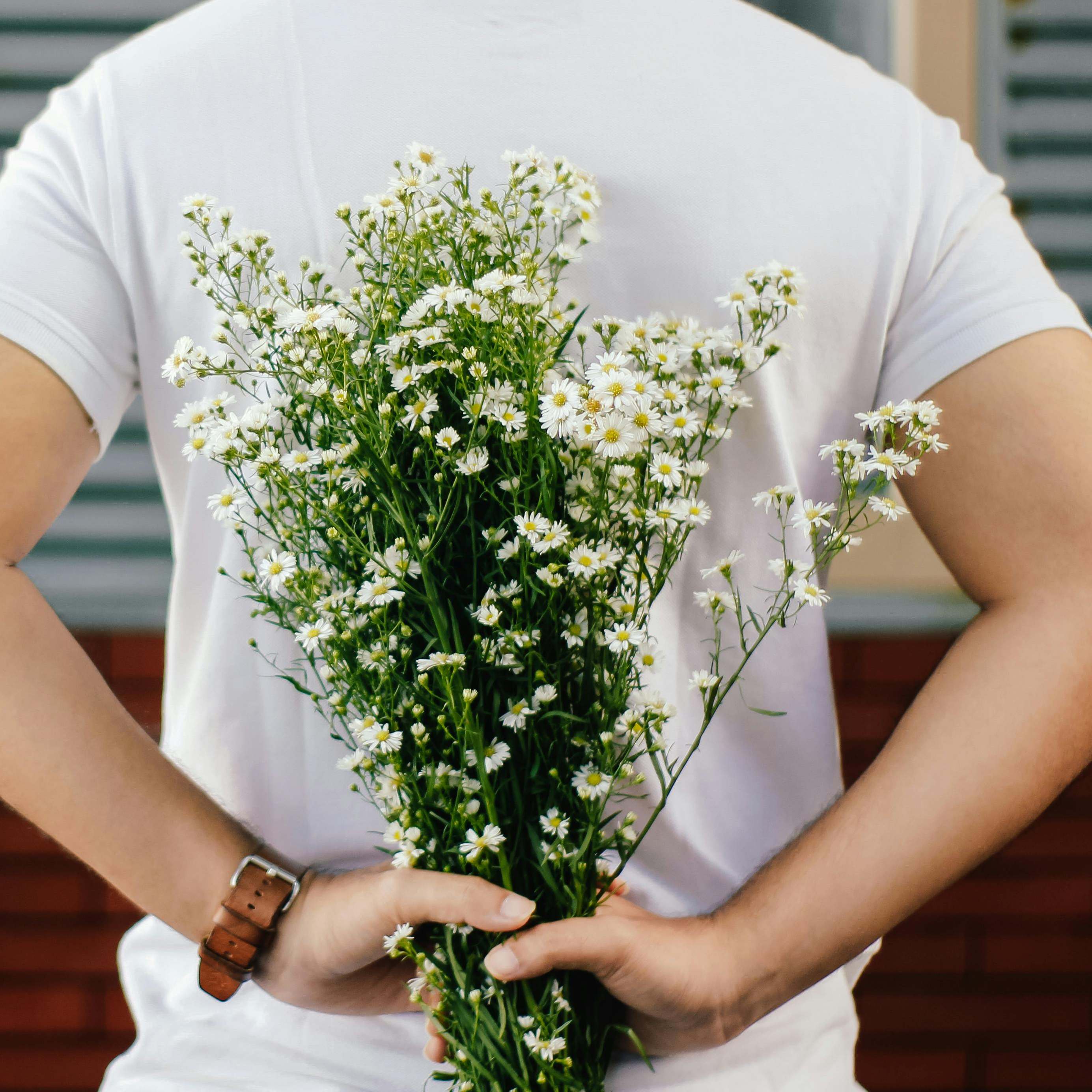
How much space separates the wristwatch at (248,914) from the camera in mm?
919

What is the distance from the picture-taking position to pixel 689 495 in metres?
0.85

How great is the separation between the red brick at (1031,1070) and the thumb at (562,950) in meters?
2.01

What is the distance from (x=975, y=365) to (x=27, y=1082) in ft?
8.20

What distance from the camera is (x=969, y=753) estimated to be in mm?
914

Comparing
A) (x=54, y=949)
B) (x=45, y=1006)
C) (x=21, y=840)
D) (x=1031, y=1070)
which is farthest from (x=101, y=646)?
(x=1031, y=1070)

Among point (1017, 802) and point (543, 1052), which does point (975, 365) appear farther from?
point (543, 1052)

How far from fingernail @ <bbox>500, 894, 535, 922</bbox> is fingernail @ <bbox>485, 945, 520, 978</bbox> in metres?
0.03

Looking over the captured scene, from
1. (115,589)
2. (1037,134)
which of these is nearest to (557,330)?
(115,589)

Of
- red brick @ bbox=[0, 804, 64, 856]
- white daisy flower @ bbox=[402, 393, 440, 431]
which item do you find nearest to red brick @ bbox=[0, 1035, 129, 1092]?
red brick @ bbox=[0, 804, 64, 856]

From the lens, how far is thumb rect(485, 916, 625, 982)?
81cm

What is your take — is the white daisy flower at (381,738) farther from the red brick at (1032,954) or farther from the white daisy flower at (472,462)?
the red brick at (1032,954)

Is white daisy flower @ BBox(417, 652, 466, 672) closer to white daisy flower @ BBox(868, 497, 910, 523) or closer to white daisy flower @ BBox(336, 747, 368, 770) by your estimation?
white daisy flower @ BBox(336, 747, 368, 770)

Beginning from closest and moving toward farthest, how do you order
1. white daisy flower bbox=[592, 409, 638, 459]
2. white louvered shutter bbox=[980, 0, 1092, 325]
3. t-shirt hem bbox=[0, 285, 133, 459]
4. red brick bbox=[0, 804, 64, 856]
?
white daisy flower bbox=[592, 409, 638, 459]
t-shirt hem bbox=[0, 285, 133, 459]
white louvered shutter bbox=[980, 0, 1092, 325]
red brick bbox=[0, 804, 64, 856]

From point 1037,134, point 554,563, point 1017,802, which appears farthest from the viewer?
point 1037,134
